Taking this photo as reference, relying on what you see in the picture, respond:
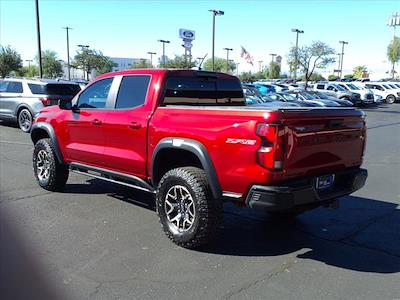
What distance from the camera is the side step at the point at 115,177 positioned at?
5160mm

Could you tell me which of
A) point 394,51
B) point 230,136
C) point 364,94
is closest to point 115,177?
point 230,136

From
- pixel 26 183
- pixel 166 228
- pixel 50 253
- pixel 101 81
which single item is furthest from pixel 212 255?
pixel 26 183

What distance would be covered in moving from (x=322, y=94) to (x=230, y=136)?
25218 mm

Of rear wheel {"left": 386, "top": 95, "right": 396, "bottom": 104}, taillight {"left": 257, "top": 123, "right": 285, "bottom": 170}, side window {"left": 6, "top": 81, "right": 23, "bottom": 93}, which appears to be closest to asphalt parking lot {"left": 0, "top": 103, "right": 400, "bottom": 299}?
taillight {"left": 257, "top": 123, "right": 285, "bottom": 170}

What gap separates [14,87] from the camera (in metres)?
14.5

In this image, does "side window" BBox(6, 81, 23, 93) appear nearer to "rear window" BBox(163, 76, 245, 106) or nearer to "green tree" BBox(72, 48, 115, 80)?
"rear window" BBox(163, 76, 245, 106)

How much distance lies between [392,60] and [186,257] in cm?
10157

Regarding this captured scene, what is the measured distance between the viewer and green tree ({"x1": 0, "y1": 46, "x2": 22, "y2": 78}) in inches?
1734

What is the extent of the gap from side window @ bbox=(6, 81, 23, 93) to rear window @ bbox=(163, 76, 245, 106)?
412 inches

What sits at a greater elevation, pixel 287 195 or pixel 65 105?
pixel 65 105

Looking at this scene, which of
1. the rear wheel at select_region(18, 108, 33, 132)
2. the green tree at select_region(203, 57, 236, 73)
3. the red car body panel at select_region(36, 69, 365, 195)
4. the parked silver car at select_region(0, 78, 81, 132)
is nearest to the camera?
the red car body panel at select_region(36, 69, 365, 195)

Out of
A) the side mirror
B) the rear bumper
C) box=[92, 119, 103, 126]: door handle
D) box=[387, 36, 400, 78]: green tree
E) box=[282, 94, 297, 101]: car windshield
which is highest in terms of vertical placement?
box=[387, 36, 400, 78]: green tree

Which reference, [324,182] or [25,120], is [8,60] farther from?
[324,182]

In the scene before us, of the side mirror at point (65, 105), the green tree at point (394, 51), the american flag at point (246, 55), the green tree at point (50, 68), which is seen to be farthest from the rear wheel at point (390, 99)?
the green tree at point (394, 51)
